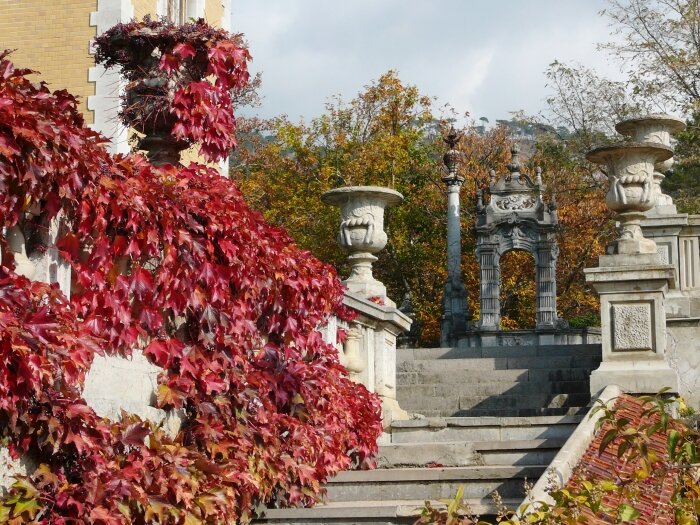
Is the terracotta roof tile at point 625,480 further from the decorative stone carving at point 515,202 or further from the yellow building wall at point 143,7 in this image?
the decorative stone carving at point 515,202

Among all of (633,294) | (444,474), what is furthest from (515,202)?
(444,474)

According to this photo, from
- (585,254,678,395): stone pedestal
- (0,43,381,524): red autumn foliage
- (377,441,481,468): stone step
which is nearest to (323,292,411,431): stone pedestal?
(377,441,481,468): stone step

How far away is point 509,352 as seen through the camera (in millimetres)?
14273

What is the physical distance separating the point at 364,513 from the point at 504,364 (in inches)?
231

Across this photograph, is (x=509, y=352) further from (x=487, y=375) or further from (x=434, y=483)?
(x=434, y=483)

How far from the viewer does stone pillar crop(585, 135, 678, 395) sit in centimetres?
1023

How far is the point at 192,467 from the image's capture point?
19.7ft

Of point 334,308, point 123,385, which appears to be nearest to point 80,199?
point 123,385

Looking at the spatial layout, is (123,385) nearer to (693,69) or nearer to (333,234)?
(693,69)

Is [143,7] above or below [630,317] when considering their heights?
above

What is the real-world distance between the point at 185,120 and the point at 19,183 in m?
2.04

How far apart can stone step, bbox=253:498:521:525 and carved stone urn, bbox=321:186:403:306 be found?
3371 millimetres

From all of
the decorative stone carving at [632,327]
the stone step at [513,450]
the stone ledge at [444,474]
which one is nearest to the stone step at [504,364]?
the decorative stone carving at [632,327]

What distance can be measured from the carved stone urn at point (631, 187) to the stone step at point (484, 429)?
6.96 feet
